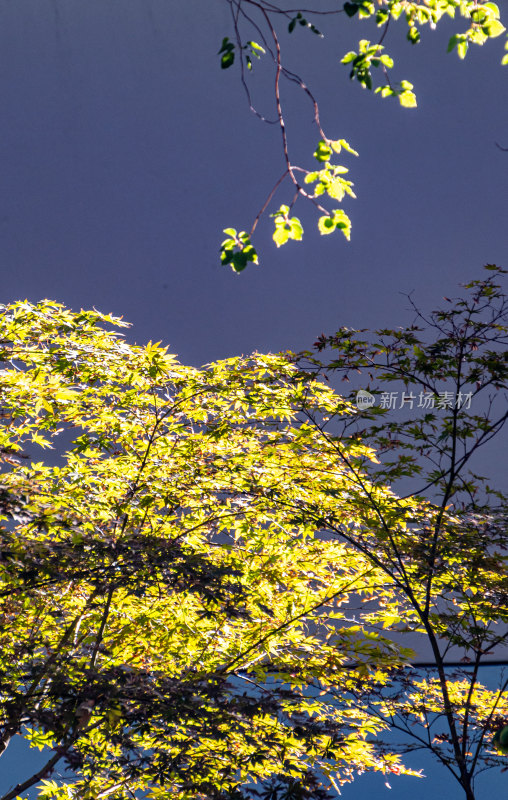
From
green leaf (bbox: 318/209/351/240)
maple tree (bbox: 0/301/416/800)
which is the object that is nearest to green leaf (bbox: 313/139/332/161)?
green leaf (bbox: 318/209/351/240)

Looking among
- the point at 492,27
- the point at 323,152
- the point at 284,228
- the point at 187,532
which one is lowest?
the point at 187,532

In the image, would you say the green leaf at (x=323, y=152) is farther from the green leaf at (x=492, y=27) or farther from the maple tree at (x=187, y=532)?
the maple tree at (x=187, y=532)

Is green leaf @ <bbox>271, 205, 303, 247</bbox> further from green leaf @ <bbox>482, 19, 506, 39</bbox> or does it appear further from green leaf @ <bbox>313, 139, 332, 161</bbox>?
green leaf @ <bbox>482, 19, 506, 39</bbox>

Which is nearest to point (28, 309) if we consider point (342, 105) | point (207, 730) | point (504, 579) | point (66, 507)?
point (66, 507)

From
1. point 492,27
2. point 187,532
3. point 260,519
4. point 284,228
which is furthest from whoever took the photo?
point 260,519

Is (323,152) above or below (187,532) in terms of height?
above

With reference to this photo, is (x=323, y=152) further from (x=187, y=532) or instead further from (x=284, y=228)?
(x=187, y=532)

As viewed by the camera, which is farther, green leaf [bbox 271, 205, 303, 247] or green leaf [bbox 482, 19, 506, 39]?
green leaf [bbox 482, 19, 506, 39]

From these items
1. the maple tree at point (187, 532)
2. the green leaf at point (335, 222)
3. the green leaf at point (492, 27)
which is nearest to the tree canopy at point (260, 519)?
the maple tree at point (187, 532)

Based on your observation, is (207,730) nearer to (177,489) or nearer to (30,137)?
(177,489)

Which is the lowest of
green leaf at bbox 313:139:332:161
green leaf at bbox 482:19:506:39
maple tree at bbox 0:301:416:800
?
maple tree at bbox 0:301:416:800

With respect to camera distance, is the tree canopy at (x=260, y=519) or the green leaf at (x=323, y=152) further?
the tree canopy at (x=260, y=519)

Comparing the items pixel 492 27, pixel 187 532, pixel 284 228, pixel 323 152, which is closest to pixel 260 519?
pixel 187 532

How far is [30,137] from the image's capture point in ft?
28.1
